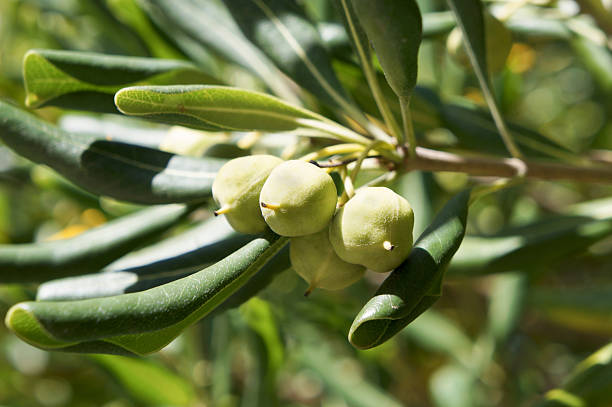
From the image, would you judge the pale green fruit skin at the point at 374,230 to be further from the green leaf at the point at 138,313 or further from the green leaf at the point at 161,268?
the green leaf at the point at 161,268

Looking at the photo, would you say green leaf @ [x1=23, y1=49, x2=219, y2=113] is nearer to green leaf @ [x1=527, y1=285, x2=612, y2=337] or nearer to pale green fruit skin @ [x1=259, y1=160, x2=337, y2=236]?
pale green fruit skin @ [x1=259, y1=160, x2=337, y2=236]

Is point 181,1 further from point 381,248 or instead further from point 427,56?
point 427,56

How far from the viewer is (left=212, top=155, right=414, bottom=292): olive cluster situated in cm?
83

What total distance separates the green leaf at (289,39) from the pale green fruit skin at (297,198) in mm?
412

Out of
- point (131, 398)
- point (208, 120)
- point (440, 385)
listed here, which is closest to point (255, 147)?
point (208, 120)

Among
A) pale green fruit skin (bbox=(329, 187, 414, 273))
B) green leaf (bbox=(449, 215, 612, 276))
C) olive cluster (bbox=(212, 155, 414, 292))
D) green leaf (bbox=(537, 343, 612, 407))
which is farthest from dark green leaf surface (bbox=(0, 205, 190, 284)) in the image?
green leaf (bbox=(537, 343, 612, 407))

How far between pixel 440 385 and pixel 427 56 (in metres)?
1.20

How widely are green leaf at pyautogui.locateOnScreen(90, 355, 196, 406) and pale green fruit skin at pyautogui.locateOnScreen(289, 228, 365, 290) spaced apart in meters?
1.29

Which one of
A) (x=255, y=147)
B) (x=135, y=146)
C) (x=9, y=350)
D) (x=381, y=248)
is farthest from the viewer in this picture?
(x=9, y=350)

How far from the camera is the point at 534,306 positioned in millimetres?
2049

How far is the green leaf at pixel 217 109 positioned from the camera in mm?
868

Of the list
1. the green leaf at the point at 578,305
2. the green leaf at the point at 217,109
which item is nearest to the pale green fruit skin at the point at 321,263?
the green leaf at the point at 217,109

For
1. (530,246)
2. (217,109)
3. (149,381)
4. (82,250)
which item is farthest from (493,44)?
(149,381)

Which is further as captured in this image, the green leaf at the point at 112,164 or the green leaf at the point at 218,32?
the green leaf at the point at 218,32
